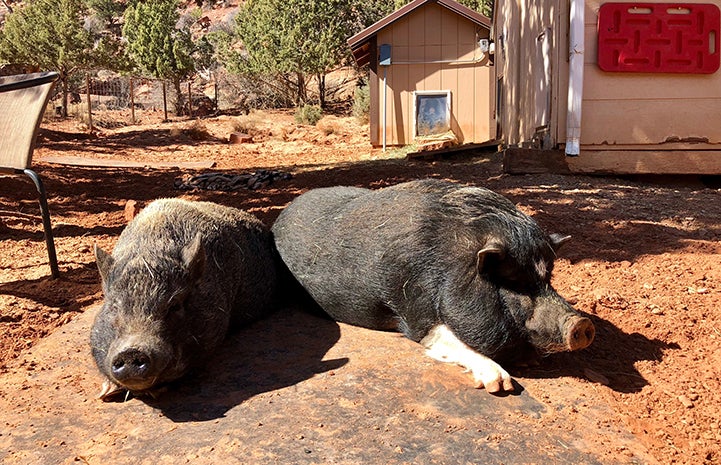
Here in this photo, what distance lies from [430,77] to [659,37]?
9871 mm

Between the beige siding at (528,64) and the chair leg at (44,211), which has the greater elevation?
the beige siding at (528,64)

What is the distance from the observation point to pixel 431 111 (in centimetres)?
1778

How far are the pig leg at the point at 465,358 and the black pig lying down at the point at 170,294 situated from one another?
1115mm

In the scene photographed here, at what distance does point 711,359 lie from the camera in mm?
3400

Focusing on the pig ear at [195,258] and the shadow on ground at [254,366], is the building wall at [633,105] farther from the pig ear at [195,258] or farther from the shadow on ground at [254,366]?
the pig ear at [195,258]

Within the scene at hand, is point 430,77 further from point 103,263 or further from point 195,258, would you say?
point 103,263

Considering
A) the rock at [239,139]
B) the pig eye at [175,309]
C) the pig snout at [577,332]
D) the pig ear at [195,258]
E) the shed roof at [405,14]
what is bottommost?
the pig snout at [577,332]

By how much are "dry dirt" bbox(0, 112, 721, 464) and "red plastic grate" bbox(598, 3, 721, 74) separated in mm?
1429

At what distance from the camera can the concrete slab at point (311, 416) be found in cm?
258

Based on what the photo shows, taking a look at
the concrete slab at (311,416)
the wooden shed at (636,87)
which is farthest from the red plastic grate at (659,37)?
the concrete slab at (311,416)

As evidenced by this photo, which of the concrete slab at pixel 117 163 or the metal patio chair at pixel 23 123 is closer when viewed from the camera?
the metal patio chair at pixel 23 123

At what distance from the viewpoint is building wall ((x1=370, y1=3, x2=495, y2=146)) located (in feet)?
57.1

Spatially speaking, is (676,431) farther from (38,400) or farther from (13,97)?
(13,97)

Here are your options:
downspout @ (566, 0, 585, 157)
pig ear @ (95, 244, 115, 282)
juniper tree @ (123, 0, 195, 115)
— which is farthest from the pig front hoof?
juniper tree @ (123, 0, 195, 115)
